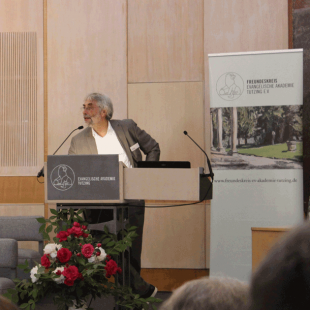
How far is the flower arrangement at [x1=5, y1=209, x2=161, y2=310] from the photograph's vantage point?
2.42 m

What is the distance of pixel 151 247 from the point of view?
4875 millimetres

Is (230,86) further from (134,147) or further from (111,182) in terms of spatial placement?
(111,182)

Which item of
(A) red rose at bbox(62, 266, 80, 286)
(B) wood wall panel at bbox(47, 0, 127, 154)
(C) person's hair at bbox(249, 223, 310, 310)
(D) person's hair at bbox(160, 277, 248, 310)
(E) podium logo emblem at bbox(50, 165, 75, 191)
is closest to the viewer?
(C) person's hair at bbox(249, 223, 310, 310)

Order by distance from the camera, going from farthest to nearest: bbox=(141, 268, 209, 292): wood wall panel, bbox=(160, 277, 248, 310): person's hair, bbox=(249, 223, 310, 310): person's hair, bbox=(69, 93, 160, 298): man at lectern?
bbox=(141, 268, 209, 292): wood wall panel, bbox=(69, 93, 160, 298): man at lectern, bbox=(160, 277, 248, 310): person's hair, bbox=(249, 223, 310, 310): person's hair

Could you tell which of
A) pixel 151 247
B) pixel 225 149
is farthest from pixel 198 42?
pixel 151 247

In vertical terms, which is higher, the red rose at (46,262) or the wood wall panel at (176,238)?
the red rose at (46,262)

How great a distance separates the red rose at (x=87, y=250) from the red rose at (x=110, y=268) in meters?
0.12

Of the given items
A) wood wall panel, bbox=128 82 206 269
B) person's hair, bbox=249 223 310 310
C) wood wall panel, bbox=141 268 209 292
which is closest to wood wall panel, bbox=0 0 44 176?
wood wall panel, bbox=128 82 206 269

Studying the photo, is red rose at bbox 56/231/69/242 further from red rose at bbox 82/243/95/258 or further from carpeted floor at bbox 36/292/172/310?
carpeted floor at bbox 36/292/172/310

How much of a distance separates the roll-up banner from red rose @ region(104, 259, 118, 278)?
1739mm

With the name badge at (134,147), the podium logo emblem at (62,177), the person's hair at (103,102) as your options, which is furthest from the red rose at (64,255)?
the person's hair at (103,102)

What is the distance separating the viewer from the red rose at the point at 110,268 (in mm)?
2494

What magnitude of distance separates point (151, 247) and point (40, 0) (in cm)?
318

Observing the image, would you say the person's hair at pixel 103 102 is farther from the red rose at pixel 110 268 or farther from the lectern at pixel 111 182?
the red rose at pixel 110 268
